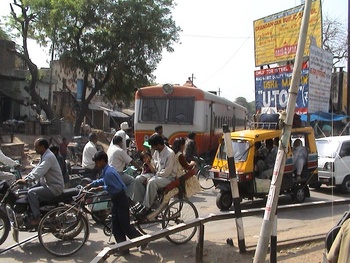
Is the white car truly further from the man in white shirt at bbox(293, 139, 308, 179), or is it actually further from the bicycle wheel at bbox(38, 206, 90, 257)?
the bicycle wheel at bbox(38, 206, 90, 257)

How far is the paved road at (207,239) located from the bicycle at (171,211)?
16cm

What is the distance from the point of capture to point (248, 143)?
29.2ft

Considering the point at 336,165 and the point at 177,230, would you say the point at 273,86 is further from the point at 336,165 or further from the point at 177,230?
the point at 177,230

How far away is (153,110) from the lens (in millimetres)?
14383

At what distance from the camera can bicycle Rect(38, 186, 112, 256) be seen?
5.90 m

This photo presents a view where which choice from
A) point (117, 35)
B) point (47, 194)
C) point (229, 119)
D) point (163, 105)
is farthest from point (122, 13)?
point (47, 194)

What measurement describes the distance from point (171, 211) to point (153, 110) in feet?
26.4

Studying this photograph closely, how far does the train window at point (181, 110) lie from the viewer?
13.9 m

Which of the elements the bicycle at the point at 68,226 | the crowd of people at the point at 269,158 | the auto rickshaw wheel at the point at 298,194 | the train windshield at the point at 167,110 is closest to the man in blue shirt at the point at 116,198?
the bicycle at the point at 68,226

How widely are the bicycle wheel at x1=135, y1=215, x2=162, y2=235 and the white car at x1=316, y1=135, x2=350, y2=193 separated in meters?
6.24

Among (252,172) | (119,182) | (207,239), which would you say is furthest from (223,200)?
(119,182)

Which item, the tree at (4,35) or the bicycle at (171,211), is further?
the tree at (4,35)

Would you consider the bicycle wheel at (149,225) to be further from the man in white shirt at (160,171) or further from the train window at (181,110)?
the train window at (181,110)

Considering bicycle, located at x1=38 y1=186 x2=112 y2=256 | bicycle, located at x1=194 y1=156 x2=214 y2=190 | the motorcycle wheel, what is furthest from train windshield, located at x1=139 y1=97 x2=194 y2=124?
the motorcycle wheel
